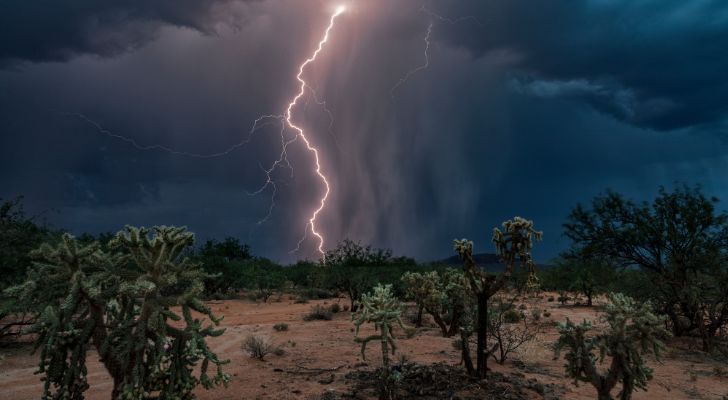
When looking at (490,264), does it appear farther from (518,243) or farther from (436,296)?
(518,243)

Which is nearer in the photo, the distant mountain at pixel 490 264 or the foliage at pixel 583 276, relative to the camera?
the distant mountain at pixel 490 264

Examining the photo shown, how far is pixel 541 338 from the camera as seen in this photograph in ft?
58.2

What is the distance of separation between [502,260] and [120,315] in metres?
7.86

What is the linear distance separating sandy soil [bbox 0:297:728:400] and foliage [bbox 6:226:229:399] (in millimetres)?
3335

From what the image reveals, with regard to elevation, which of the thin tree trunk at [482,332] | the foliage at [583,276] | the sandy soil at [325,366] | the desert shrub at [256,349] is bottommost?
the sandy soil at [325,366]

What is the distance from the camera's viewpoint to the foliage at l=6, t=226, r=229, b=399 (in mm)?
5871

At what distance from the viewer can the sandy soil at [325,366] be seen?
32.7 feet

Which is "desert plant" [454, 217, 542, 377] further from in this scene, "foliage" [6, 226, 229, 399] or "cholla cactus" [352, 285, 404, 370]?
"foliage" [6, 226, 229, 399]

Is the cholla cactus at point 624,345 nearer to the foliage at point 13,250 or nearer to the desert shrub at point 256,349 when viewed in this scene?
the desert shrub at point 256,349

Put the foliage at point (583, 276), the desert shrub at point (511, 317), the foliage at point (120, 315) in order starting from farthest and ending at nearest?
the desert shrub at point (511, 317) < the foliage at point (583, 276) < the foliage at point (120, 315)

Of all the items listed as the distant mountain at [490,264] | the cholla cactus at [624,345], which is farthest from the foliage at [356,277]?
the cholla cactus at [624,345]

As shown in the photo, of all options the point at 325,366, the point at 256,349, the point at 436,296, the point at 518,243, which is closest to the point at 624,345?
the point at 518,243

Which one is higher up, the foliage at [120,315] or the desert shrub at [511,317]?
the foliage at [120,315]

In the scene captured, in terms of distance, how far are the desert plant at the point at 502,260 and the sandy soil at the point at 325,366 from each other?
98.8 inches
